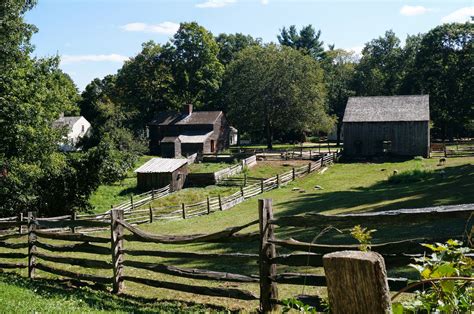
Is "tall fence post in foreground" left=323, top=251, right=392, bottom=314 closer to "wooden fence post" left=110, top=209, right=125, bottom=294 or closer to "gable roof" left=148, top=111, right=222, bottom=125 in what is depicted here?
"wooden fence post" left=110, top=209, right=125, bottom=294

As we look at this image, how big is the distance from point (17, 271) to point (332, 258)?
12.7 m

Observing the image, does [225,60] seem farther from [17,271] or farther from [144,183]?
[17,271]

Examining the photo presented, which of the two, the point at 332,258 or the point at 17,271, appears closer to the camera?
the point at 332,258

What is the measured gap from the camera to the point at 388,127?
51750 millimetres

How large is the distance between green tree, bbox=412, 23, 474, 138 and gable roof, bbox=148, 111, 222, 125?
1136 inches

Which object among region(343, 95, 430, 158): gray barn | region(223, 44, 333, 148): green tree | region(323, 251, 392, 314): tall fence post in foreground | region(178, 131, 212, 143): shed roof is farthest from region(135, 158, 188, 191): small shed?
region(323, 251, 392, 314): tall fence post in foreground

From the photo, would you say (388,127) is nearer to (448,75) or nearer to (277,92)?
(277,92)

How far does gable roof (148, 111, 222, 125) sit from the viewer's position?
66.9 m

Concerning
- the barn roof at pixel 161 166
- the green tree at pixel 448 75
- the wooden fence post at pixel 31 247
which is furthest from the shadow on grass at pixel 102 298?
the green tree at pixel 448 75

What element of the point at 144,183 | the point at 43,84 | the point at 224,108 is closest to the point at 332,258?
the point at 43,84

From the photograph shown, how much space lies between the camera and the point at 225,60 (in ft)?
293

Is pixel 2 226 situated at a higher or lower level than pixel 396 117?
lower

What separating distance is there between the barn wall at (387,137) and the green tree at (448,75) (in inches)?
615

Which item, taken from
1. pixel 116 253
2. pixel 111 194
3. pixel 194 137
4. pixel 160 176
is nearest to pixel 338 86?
pixel 194 137
